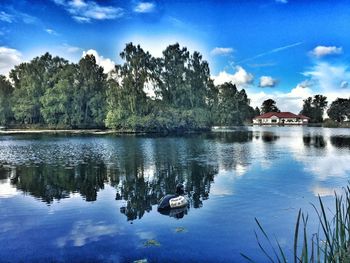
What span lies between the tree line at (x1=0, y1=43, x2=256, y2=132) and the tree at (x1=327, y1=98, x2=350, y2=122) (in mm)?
62976

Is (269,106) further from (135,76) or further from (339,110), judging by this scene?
(135,76)

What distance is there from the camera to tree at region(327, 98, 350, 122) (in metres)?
127

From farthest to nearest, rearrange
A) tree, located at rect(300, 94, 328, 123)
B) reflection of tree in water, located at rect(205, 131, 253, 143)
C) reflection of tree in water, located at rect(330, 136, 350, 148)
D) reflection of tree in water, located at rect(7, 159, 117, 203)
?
tree, located at rect(300, 94, 328, 123), reflection of tree in water, located at rect(205, 131, 253, 143), reflection of tree in water, located at rect(330, 136, 350, 148), reflection of tree in water, located at rect(7, 159, 117, 203)

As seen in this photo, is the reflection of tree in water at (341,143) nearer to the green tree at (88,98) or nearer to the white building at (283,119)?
the green tree at (88,98)

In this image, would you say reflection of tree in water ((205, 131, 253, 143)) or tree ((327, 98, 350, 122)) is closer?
reflection of tree in water ((205, 131, 253, 143))

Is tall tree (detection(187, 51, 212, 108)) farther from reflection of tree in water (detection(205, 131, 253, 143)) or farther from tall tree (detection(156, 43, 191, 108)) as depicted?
reflection of tree in water (detection(205, 131, 253, 143))

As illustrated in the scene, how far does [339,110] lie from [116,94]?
92863mm

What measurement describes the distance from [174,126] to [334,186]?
55.4m

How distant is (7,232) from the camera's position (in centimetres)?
1255

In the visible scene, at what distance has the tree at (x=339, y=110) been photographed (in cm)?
12681

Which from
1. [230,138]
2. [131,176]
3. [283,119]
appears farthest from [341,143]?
[283,119]

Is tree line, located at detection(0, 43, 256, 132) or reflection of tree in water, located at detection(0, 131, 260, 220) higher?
tree line, located at detection(0, 43, 256, 132)

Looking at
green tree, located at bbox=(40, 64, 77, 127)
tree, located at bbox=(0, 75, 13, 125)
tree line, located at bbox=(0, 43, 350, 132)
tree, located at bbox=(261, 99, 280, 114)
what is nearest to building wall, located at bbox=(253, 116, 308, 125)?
tree, located at bbox=(261, 99, 280, 114)

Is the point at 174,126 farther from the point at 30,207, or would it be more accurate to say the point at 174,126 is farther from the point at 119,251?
the point at 119,251
